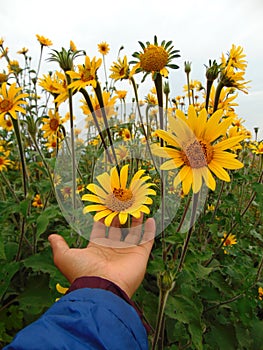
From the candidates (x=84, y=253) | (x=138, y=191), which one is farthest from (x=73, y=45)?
(x=84, y=253)

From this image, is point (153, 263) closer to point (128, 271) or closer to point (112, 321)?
point (128, 271)

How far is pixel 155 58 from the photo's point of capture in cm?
144

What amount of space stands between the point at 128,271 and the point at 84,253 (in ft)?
0.60

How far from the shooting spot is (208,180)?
41.8 inches

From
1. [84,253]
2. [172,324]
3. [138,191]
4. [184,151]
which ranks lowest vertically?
[172,324]

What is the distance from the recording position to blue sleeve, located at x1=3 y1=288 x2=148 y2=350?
2.64ft

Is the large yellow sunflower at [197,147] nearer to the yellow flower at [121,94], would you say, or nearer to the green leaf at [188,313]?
the green leaf at [188,313]

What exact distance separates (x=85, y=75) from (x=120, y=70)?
45 centimetres

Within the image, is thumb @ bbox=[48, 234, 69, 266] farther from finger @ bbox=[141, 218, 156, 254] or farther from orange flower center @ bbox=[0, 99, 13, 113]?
orange flower center @ bbox=[0, 99, 13, 113]

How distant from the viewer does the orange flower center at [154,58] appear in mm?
1437

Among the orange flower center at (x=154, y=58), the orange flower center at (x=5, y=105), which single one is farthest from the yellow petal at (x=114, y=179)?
the orange flower center at (x=5, y=105)

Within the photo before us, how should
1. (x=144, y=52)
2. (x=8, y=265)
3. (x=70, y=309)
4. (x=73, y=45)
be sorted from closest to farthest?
(x=70, y=309), (x=144, y=52), (x=8, y=265), (x=73, y=45)

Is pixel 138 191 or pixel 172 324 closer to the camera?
pixel 138 191

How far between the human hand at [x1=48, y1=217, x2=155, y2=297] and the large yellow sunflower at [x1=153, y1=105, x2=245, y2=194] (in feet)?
0.88
